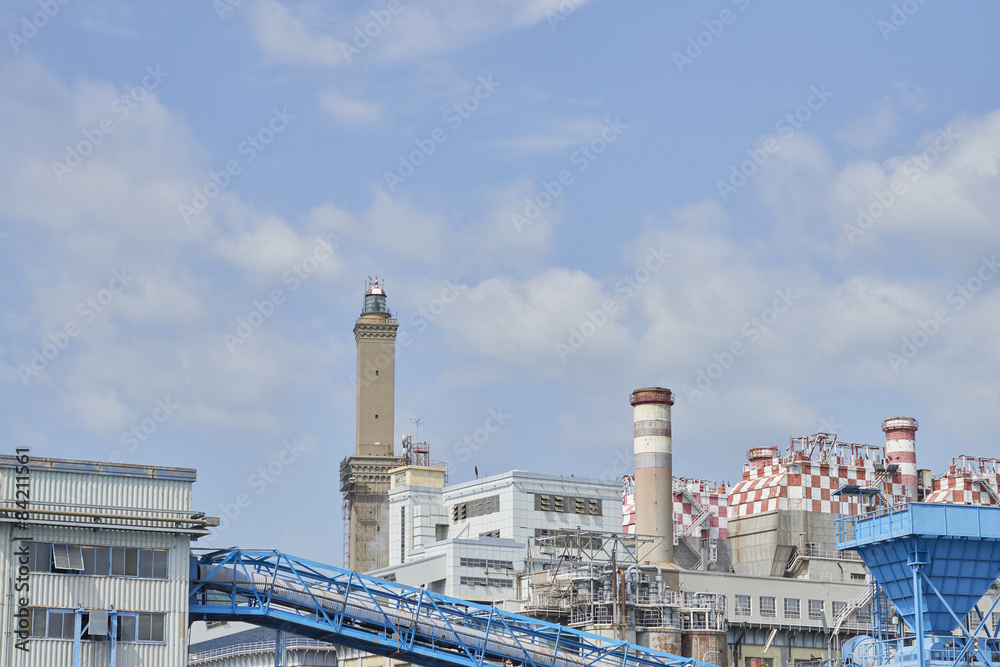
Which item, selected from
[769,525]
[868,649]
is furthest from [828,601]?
[868,649]

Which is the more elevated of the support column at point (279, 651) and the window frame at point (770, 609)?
the window frame at point (770, 609)

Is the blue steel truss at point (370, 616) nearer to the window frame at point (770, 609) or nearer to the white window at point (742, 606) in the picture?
the white window at point (742, 606)

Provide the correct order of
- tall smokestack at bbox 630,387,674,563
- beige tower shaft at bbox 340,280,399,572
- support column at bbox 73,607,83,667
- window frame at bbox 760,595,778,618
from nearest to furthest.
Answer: support column at bbox 73,607,83,667 → tall smokestack at bbox 630,387,674,563 → window frame at bbox 760,595,778,618 → beige tower shaft at bbox 340,280,399,572

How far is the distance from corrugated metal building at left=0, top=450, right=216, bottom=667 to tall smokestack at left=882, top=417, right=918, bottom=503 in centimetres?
6310

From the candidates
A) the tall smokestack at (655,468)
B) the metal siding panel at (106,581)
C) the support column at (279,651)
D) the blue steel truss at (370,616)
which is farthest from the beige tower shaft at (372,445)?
the metal siding panel at (106,581)

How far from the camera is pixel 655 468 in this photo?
89.1m

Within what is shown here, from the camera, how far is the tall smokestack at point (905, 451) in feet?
339

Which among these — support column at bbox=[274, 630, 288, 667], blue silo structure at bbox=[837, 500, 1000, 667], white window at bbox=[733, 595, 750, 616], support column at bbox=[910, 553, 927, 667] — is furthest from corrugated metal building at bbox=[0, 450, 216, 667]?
white window at bbox=[733, 595, 750, 616]

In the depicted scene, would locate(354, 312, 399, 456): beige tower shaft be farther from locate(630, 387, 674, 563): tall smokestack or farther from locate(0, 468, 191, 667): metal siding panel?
locate(0, 468, 191, 667): metal siding panel

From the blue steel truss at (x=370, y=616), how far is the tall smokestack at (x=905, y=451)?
148 feet

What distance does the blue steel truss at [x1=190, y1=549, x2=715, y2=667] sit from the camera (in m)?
56.0

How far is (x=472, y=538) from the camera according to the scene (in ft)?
321

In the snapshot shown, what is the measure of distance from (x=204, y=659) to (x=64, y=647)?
4984 centimetres

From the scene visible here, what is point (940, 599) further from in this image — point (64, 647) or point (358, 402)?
point (358, 402)
